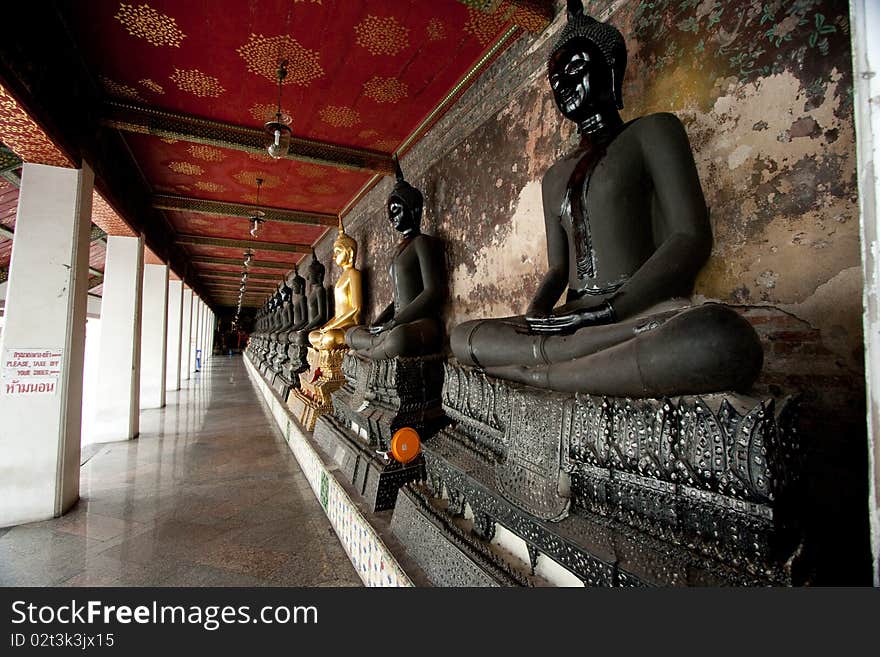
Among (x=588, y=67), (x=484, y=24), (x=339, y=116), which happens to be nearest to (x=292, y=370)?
(x=339, y=116)

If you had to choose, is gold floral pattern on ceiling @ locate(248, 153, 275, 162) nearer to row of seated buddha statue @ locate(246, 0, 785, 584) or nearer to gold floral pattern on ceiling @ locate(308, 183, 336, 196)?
gold floral pattern on ceiling @ locate(308, 183, 336, 196)

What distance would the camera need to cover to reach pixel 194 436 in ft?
16.3

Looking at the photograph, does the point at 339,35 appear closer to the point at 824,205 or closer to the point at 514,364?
the point at 514,364

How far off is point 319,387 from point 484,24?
3.41 meters

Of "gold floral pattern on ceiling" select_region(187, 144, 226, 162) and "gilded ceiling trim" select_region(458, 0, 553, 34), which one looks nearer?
"gilded ceiling trim" select_region(458, 0, 553, 34)

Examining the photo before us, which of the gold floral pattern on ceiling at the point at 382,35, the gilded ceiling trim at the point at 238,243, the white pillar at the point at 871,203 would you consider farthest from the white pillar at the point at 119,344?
the white pillar at the point at 871,203

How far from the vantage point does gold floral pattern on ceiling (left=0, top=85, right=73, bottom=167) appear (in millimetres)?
2202

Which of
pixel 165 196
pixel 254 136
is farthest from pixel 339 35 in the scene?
pixel 165 196

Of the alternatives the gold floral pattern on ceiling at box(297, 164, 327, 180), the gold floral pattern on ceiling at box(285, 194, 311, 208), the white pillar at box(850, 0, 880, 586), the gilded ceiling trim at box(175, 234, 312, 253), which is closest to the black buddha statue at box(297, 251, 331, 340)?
the gilded ceiling trim at box(175, 234, 312, 253)

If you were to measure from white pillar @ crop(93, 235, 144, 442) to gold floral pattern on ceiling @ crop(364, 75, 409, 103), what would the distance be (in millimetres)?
4051

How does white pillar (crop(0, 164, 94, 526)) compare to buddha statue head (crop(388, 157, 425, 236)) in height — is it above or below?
below

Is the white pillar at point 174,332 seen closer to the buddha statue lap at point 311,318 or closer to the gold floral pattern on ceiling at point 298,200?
the buddha statue lap at point 311,318

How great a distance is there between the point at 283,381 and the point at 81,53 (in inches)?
188

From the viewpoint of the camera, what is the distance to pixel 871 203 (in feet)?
2.12
